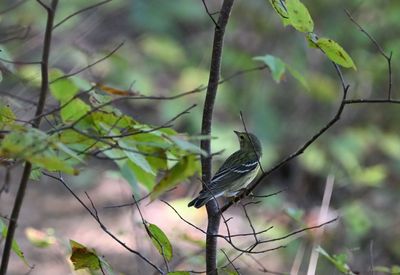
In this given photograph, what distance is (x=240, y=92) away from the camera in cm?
842

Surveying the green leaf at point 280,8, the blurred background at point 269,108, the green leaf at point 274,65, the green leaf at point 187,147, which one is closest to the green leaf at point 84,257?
the green leaf at point 187,147

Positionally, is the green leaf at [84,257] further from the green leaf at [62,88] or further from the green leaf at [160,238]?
the green leaf at [62,88]

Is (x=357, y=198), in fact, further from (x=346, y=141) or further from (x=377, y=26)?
(x=377, y=26)

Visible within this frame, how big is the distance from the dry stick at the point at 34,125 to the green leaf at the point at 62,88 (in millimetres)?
271

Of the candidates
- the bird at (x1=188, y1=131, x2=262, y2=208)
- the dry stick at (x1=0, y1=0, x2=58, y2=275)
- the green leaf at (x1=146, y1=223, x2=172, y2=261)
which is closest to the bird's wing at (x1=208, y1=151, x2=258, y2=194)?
the bird at (x1=188, y1=131, x2=262, y2=208)

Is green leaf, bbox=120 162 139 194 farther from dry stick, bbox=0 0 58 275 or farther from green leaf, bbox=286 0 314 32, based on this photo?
green leaf, bbox=286 0 314 32

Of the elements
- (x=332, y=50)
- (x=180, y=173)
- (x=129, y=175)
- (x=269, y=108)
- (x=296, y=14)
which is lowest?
(x=180, y=173)

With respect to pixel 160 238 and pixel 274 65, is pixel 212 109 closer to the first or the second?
pixel 160 238

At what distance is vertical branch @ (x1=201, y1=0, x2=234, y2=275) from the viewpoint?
2203mm

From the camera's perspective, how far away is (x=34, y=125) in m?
1.92

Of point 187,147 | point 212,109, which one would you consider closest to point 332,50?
point 212,109

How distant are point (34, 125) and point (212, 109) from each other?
0.60 metres

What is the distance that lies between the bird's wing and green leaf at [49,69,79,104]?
115 cm

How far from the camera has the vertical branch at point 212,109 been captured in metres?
2.20
